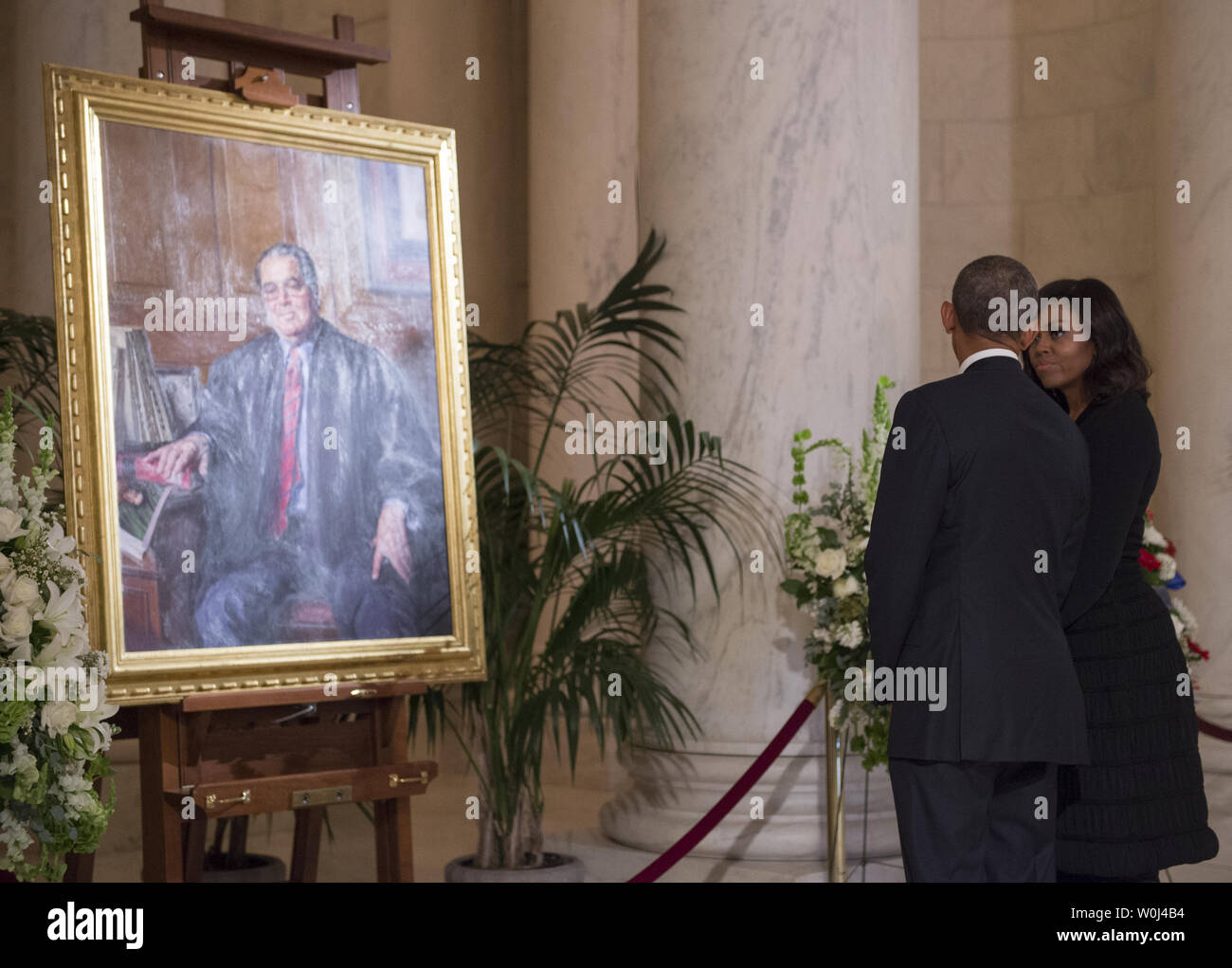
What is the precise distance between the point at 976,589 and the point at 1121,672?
2.33 ft

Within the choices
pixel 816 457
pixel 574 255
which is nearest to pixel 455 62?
pixel 574 255

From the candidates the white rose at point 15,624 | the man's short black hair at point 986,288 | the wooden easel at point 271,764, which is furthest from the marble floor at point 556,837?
the man's short black hair at point 986,288

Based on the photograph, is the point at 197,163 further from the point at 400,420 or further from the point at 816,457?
the point at 816,457

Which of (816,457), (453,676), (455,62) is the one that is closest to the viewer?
(453,676)

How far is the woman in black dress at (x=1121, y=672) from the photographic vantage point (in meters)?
4.05

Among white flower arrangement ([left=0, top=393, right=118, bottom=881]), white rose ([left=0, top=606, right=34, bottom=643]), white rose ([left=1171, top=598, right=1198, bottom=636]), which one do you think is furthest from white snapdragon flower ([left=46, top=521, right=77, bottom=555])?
white rose ([left=1171, top=598, right=1198, bottom=636])

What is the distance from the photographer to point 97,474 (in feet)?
14.6

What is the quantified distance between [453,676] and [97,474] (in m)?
1.34

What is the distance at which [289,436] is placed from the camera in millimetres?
4863

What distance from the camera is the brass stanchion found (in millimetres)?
5715

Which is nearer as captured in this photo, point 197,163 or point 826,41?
point 197,163

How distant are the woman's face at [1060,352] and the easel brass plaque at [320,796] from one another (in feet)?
8.04

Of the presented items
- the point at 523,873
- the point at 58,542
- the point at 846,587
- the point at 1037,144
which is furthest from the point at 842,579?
the point at 1037,144
